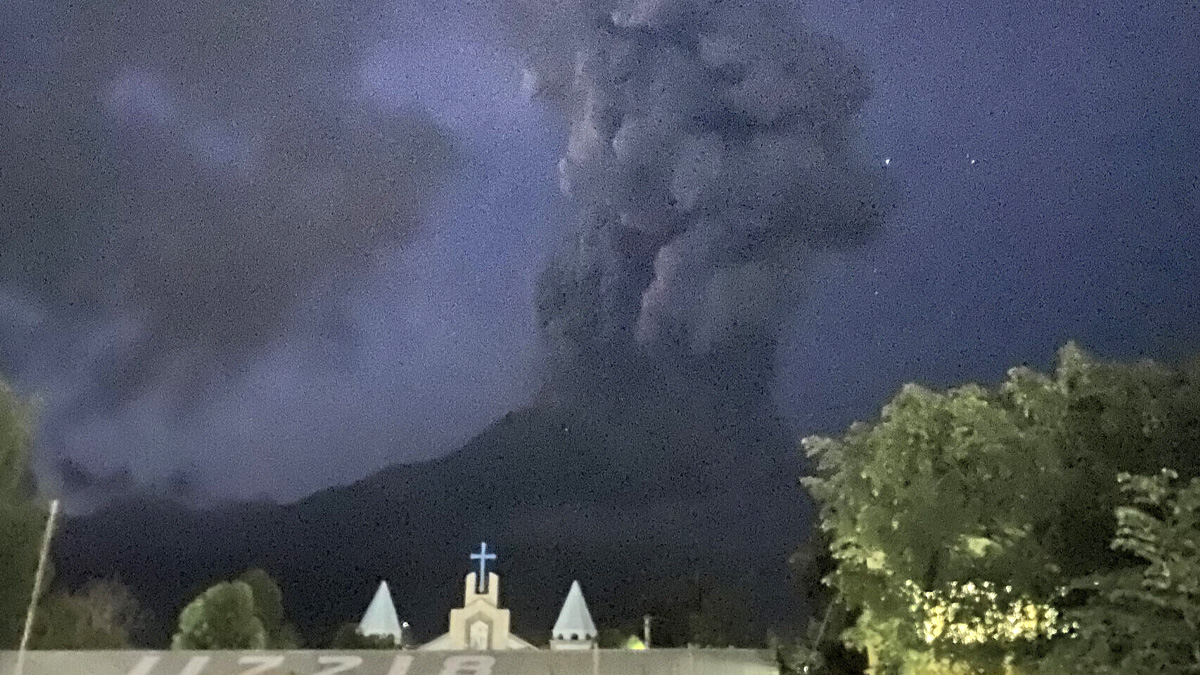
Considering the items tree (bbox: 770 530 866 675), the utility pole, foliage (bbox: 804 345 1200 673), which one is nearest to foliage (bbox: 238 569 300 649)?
the utility pole

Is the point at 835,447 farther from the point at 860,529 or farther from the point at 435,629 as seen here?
the point at 435,629

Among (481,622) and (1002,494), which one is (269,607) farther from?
(1002,494)

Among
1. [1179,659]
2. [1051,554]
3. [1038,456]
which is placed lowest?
[1179,659]

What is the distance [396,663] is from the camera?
2794 centimetres

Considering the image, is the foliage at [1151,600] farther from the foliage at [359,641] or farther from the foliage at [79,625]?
the foliage at [359,641]

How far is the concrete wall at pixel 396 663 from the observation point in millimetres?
26984

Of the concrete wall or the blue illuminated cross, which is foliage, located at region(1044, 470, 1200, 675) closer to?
the concrete wall

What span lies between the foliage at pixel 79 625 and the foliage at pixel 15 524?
4663 millimetres

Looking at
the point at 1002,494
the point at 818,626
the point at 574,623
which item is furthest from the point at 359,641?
the point at 1002,494

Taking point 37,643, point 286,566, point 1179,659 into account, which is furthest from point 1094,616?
point 286,566

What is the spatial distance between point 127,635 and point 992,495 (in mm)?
41702

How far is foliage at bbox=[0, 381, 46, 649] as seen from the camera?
1302 inches

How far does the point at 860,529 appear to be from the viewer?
21828mm

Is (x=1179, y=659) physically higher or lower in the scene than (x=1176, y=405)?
lower
